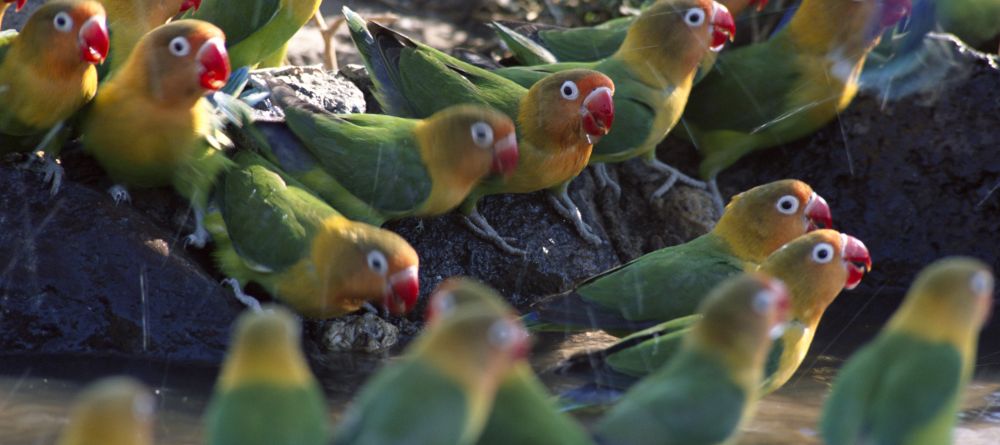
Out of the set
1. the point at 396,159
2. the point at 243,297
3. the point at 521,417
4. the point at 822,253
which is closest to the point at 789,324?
the point at 822,253

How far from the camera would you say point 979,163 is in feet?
22.5

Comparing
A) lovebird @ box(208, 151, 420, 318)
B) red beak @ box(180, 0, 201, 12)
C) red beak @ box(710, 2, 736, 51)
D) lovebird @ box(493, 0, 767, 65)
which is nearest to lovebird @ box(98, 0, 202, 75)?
red beak @ box(180, 0, 201, 12)

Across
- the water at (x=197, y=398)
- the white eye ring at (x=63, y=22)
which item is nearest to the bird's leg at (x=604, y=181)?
the water at (x=197, y=398)

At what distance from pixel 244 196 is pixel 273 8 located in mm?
1490

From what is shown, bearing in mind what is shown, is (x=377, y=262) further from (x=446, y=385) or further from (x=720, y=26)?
(x=720, y=26)

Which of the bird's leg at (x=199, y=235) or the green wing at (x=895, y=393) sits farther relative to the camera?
the bird's leg at (x=199, y=235)

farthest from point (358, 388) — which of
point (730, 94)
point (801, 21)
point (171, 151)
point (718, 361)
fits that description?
point (801, 21)

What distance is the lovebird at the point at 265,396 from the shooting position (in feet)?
10.4

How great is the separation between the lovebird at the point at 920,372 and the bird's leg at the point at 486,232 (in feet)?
8.85

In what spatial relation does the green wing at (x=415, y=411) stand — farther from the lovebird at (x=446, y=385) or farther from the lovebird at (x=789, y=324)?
the lovebird at (x=789, y=324)

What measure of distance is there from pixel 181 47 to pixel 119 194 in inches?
28.0

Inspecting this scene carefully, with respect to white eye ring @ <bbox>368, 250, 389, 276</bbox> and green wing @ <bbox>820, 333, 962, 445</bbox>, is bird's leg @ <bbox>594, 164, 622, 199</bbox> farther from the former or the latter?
green wing @ <bbox>820, 333, 962, 445</bbox>

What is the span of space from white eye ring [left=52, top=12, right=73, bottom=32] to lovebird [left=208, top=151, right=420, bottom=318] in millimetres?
853

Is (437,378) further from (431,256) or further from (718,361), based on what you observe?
(431,256)
